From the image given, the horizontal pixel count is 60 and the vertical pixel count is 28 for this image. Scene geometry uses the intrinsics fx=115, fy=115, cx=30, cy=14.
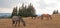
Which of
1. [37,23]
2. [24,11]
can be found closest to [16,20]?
[24,11]

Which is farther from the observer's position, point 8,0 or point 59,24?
point 8,0

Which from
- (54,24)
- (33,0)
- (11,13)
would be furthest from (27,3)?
(54,24)

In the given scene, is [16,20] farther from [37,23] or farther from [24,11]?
[37,23]

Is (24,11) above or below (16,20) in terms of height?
above

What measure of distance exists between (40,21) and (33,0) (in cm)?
44

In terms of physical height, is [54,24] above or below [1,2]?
below

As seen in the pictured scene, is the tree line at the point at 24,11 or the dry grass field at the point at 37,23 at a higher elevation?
the tree line at the point at 24,11

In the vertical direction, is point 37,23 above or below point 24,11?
below

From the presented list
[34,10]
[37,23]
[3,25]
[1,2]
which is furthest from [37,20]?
[1,2]

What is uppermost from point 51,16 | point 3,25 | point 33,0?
point 33,0

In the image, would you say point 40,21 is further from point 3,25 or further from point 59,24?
point 3,25

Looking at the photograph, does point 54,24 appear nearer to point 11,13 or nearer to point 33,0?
point 33,0

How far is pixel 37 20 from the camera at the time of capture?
7.41 ft

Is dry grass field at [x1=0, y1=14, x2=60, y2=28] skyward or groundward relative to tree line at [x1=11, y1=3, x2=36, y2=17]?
groundward
